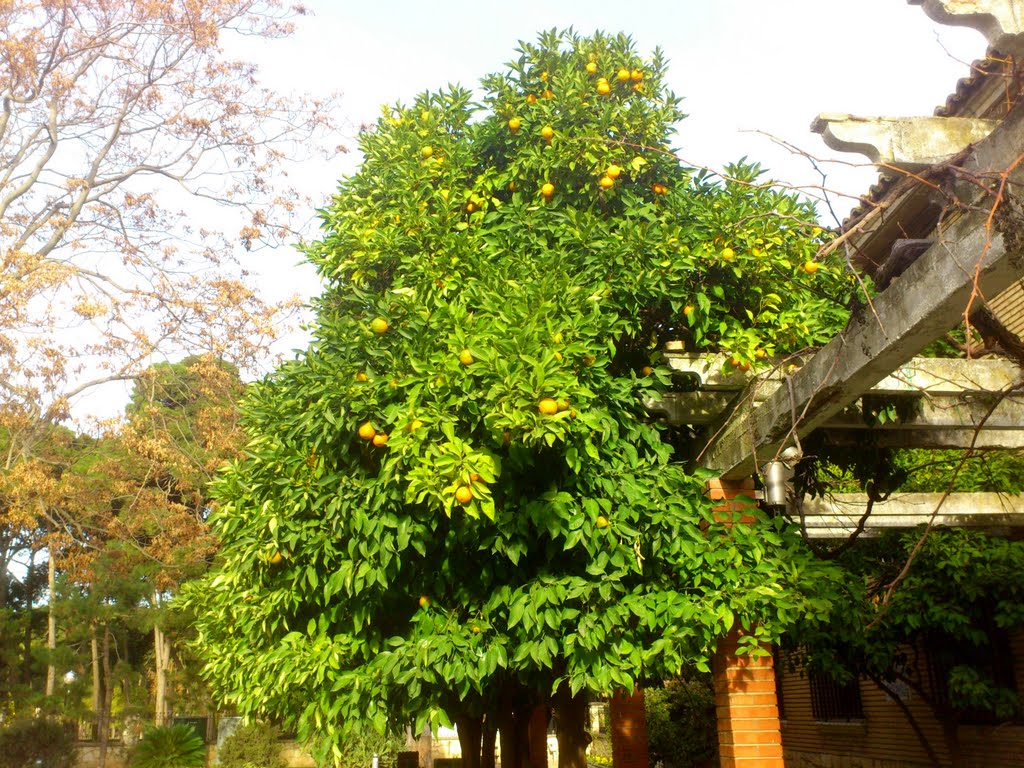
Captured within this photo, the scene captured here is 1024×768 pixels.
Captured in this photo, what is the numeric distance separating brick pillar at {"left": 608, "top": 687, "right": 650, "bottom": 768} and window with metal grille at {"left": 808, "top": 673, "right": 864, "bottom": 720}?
6565 millimetres

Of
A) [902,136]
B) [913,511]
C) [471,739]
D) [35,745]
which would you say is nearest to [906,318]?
[902,136]

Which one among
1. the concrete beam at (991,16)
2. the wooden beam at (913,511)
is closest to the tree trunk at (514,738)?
the wooden beam at (913,511)

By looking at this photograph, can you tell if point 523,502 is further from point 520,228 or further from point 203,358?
point 203,358

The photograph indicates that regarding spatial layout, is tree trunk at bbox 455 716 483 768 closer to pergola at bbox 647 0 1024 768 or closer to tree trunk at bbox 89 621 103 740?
pergola at bbox 647 0 1024 768

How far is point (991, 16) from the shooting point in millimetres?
3293

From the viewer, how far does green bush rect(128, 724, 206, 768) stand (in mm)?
17594

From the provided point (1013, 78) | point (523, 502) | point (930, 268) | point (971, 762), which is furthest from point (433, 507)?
point (971, 762)

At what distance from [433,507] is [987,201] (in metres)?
3.00

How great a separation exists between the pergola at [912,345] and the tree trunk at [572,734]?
5.30 ft

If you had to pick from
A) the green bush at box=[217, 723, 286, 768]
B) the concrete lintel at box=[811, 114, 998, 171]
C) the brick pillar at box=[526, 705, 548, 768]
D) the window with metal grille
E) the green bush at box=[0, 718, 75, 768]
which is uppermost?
the concrete lintel at box=[811, 114, 998, 171]

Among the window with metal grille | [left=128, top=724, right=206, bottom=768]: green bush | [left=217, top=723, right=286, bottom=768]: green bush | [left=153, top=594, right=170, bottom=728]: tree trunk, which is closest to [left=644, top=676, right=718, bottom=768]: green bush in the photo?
the window with metal grille

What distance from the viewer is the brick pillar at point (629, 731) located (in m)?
9.34

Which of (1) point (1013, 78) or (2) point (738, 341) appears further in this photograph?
(2) point (738, 341)

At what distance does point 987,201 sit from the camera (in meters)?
3.78
